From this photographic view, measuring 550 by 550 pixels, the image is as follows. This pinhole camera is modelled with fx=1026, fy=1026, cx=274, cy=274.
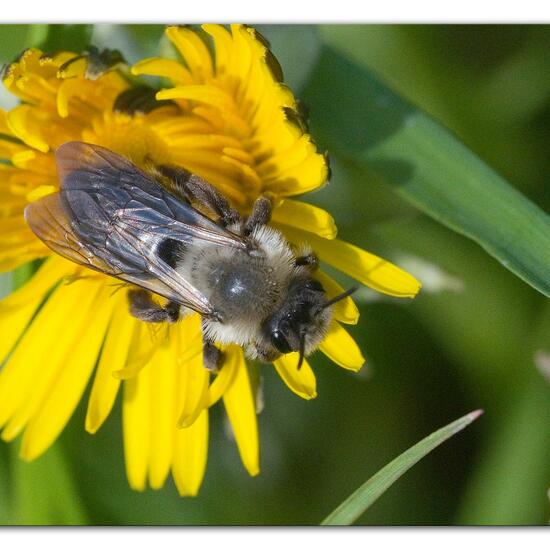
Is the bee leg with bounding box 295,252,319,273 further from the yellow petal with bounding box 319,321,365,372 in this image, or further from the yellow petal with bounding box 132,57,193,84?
the yellow petal with bounding box 132,57,193,84

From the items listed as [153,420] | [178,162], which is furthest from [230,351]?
[178,162]

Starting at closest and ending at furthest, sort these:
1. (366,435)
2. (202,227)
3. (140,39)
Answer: (202,227) < (140,39) < (366,435)

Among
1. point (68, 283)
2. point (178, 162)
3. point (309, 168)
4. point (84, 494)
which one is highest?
point (309, 168)

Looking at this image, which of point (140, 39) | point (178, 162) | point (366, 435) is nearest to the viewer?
point (178, 162)

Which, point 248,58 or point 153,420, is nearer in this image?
point 248,58

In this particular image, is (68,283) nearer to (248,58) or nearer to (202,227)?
(202,227)

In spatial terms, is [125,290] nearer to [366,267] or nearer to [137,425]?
[137,425]

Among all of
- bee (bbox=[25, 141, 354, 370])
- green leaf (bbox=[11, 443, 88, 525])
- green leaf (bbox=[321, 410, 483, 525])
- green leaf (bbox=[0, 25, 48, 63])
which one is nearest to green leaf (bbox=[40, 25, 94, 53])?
green leaf (bbox=[0, 25, 48, 63])
